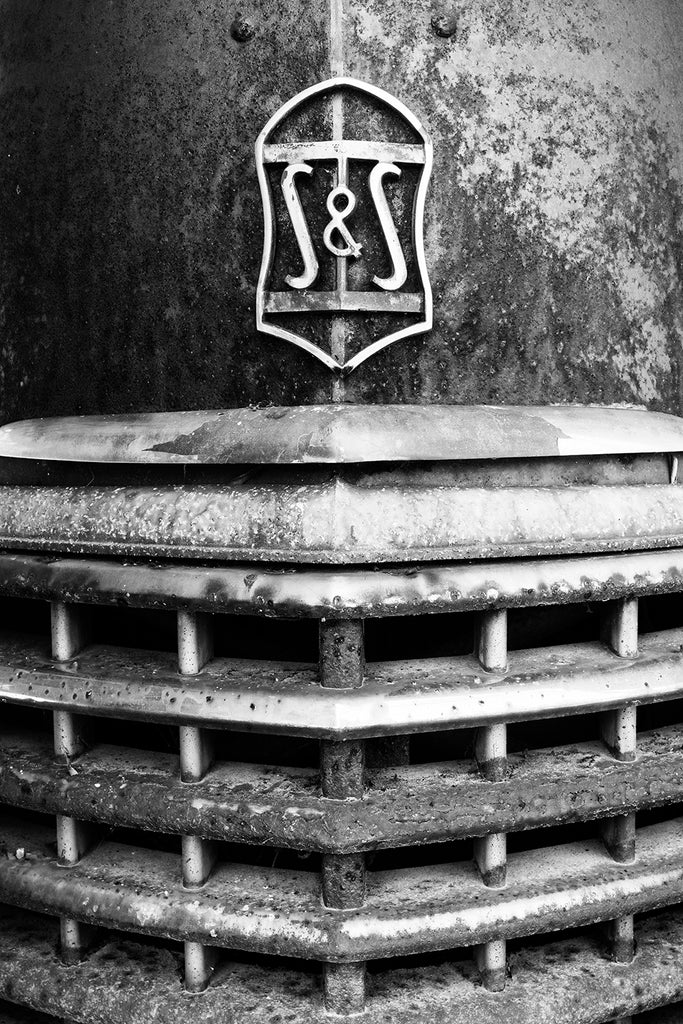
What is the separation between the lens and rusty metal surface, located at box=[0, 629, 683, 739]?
5.21ft

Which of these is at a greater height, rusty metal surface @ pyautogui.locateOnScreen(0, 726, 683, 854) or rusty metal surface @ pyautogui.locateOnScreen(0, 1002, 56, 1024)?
rusty metal surface @ pyautogui.locateOnScreen(0, 726, 683, 854)

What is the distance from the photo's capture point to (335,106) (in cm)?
174

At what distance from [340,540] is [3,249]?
3.37 ft

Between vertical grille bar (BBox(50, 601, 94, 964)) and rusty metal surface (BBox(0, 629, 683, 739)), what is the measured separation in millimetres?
34

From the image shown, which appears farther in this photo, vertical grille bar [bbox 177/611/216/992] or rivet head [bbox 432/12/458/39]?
rivet head [bbox 432/12/458/39]

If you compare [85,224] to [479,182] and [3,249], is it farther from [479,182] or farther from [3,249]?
[479,182]

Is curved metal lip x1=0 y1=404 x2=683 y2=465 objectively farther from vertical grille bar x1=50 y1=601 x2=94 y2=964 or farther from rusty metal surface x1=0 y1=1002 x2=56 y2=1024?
rusty metal surface x1=0 y1=1002 x2=56 y2=1024

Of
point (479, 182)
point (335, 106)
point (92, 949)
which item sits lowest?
point (92, 949)

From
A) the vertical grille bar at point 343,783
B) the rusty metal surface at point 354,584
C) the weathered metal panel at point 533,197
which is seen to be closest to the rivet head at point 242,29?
the weathered metal panel at point 533,197

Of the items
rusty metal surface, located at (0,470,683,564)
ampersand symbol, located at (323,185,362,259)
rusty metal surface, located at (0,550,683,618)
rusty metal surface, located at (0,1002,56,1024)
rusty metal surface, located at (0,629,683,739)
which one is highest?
ampersand symbol, located at (323,185,362,259)

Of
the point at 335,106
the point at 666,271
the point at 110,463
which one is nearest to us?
the point at 335,106

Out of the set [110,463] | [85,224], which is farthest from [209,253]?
[110,463]

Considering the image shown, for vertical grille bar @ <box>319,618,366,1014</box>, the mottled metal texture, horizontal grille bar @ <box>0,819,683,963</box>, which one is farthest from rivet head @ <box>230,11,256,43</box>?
horizontal grille bar @ <box>0,819,683,963</box>

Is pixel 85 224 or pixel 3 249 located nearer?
pixel 85 224
